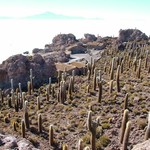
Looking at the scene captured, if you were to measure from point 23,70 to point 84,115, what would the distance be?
15033mm

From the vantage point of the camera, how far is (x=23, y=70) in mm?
36656

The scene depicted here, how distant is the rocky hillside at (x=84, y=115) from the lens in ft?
60.7

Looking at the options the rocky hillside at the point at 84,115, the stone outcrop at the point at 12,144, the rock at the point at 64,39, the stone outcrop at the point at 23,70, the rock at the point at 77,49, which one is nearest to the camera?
the stone outcrop at the point at 12,144

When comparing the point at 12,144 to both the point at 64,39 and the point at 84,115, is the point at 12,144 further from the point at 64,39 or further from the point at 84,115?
the point at 64,39

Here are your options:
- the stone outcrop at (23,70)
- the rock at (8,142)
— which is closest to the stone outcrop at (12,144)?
the rock at (8,142)

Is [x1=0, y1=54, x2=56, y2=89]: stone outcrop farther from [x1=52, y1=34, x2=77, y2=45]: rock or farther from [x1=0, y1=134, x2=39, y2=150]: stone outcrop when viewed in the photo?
[x1=52, y1=34, x2=77, y2=45]: rock

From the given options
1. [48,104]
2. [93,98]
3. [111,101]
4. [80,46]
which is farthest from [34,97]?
[80,46]

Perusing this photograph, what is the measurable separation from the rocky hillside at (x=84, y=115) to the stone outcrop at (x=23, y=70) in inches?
132

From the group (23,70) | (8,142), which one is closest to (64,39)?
(23,70)

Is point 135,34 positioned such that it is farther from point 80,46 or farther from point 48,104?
point 48,104

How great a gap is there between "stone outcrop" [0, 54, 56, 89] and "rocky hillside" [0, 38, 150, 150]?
3344 millimetres

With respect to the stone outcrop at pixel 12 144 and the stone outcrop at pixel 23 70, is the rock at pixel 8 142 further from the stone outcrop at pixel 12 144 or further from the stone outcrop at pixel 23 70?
the stone outcrop at pixel 23 70

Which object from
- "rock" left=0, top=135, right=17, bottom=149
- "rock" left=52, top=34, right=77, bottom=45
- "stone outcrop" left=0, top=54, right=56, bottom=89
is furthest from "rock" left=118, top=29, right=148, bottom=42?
"rock" left=0, top=135, right=17, bottom=149

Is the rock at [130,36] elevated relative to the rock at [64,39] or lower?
elevated
